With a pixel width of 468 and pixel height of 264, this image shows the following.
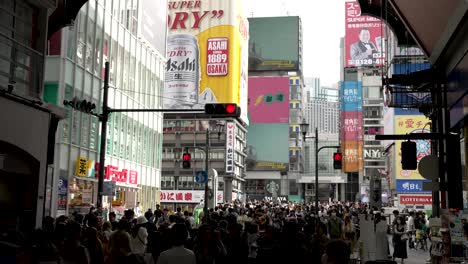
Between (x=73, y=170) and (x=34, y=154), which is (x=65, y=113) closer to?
(x=34, y=154)

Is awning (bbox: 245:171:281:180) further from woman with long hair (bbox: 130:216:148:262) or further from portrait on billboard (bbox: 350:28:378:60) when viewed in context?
woman with long hair (bbox: 130:216:148:262)

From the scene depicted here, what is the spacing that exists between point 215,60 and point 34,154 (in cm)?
8411

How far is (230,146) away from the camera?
317 feet

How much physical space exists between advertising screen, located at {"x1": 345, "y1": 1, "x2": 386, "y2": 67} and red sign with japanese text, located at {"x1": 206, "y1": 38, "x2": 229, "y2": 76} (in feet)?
104

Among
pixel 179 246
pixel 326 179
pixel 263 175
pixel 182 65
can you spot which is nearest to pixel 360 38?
pixel 182 65

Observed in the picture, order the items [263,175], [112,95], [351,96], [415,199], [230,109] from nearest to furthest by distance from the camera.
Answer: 1. [230,109]
2. [112,95]
3. [415,199]
4. [351,96]
5. [263,175]

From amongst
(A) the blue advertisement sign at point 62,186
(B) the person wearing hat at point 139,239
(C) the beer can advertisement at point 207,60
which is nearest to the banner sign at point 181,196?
(A) the blue advertisement sign at point 62,186

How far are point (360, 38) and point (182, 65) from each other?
1615 inches

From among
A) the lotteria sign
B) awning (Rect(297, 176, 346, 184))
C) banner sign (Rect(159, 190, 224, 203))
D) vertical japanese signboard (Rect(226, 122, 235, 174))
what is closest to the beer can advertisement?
vertical japanese signboard (Rect(226, 122, 235, 174))

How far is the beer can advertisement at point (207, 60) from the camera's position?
9712 centimetres

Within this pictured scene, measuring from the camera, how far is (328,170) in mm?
184625

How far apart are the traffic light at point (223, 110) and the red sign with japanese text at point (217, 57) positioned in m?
78.4

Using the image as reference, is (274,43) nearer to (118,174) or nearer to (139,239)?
(118,174)

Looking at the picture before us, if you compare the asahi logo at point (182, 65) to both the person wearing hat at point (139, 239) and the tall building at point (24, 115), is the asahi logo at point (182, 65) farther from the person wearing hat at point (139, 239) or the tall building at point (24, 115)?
the person wearing hat at point (139, 239)
